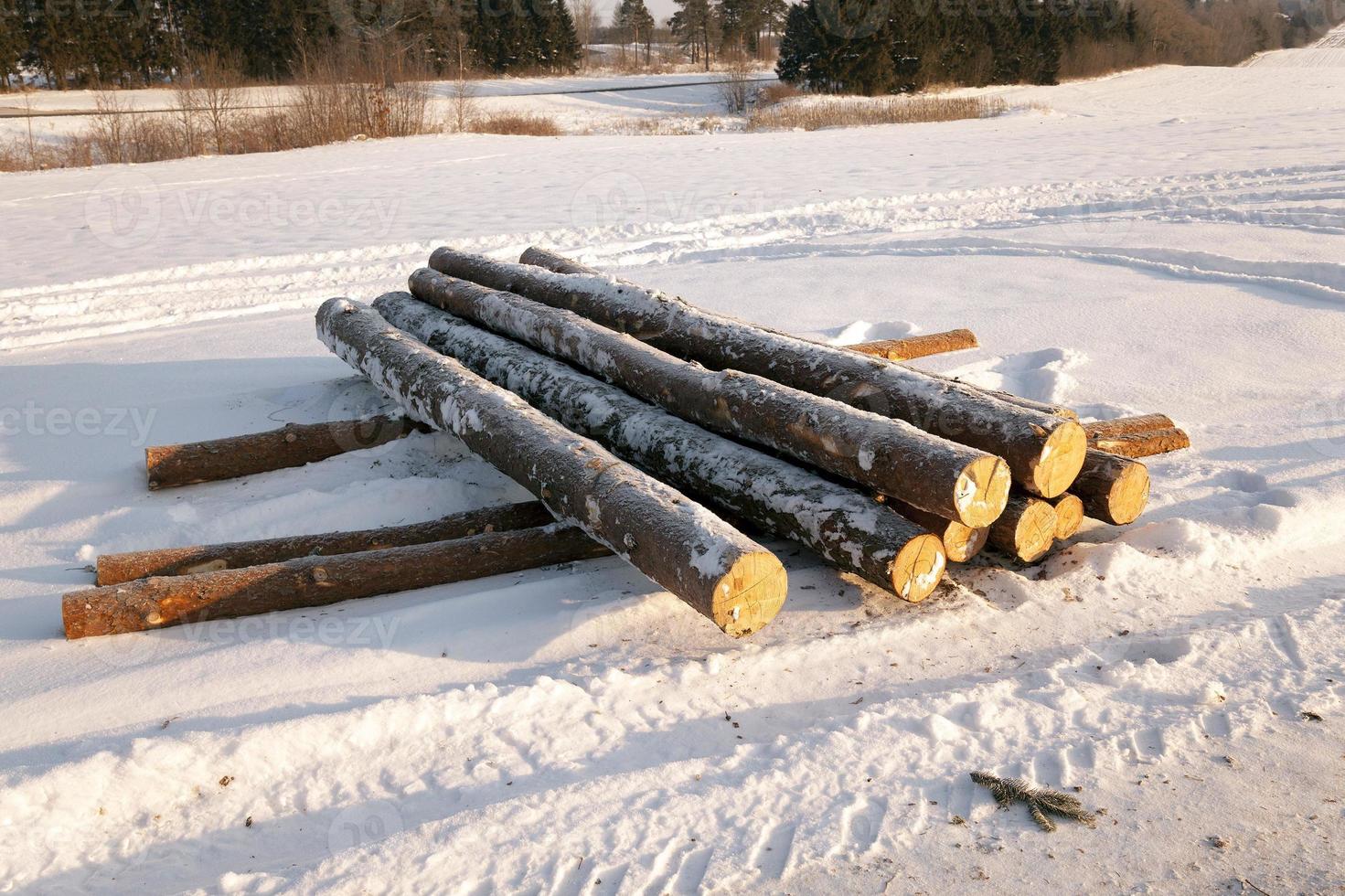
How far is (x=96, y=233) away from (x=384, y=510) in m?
9.95

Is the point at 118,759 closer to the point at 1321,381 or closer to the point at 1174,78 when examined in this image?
the point at 1321,381

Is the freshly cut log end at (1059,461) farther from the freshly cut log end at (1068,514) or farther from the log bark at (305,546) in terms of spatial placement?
the log bark at (305,546)

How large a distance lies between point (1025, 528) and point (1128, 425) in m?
1.53

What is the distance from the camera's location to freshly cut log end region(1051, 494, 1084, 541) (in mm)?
4004

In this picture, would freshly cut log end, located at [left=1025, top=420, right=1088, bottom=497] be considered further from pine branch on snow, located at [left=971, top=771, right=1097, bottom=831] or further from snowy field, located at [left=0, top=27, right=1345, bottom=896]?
pine branch on snow, located at [left=971, top=771, right=1097, bottom=831]

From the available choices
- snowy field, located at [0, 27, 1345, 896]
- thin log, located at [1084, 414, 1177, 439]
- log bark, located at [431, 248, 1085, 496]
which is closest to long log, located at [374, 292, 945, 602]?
snowy field, located at [0, 27, 1345, 896]

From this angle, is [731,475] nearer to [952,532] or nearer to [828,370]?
[828,370]

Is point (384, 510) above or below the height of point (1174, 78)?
below

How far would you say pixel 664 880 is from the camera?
103 inches

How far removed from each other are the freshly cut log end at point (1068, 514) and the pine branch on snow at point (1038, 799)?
4.65 feet

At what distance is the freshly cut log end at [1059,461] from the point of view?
3.76m

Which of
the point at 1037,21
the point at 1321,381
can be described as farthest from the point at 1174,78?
the point at 1321,381

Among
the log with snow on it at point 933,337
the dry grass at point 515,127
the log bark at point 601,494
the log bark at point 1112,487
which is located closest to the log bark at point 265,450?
the log bark at point 601,494

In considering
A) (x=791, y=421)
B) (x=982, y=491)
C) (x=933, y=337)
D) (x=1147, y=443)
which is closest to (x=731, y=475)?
(x=791, y=421)
